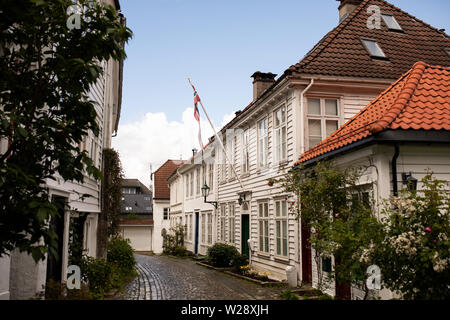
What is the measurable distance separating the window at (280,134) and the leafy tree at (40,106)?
8.87m

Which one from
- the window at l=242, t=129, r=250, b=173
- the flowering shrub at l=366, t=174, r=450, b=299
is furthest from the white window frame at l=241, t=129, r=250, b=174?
the flowering shrub at l=366, t=174, r=450, b=299

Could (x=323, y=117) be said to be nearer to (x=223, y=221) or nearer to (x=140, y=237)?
(x=223, y=221)

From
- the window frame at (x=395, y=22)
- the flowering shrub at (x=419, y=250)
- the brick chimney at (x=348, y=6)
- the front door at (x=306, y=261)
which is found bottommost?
the front door at (x=306, y=261)

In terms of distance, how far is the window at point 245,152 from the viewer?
16.4m

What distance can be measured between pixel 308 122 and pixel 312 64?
1689mm

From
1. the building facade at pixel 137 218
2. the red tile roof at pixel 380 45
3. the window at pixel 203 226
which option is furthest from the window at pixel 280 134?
the building facade at pixel 137 218

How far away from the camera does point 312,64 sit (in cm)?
1185

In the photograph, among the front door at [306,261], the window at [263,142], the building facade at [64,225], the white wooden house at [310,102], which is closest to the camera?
the building facade at [64,225]

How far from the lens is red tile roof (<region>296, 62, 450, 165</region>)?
23.9 ft

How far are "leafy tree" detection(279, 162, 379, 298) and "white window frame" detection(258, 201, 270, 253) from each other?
14.4ft

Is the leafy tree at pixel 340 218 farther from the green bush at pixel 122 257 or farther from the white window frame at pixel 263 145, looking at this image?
the green bush at pixel 122 257

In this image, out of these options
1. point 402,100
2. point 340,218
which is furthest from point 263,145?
point 340,218

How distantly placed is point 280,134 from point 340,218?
6480 millimetres
